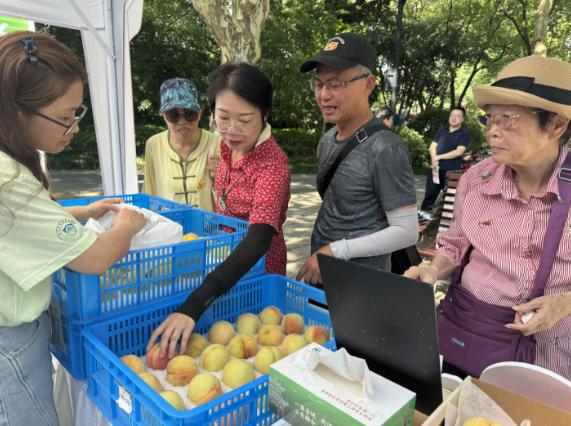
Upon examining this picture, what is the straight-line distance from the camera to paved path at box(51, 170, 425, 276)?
19.9ft

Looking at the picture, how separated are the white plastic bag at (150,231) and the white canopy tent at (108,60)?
257 centimetres

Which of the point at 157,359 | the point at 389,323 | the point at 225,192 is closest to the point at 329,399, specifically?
the point at 389,323

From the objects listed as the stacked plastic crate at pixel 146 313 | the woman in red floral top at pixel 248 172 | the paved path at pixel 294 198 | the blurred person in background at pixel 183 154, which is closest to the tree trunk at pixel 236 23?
the paved path at pixel 294 198

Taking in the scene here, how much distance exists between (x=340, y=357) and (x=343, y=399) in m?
0.09

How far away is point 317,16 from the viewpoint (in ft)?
45.0

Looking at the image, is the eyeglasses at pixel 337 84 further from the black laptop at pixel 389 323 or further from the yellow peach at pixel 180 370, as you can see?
the yellow peach at pixel 180 370

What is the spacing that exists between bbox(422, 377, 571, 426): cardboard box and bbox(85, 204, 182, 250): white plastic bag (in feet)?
3.50

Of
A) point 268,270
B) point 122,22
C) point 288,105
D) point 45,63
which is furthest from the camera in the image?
point 288,105

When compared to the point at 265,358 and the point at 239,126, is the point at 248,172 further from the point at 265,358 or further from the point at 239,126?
the point at 265,358

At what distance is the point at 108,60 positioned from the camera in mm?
3877

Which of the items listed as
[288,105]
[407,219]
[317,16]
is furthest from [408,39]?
[407,219]

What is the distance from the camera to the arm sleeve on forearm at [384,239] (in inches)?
74.7

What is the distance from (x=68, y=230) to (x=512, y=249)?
1.51 m

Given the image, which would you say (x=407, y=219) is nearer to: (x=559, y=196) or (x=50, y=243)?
(x=559, y=196)
